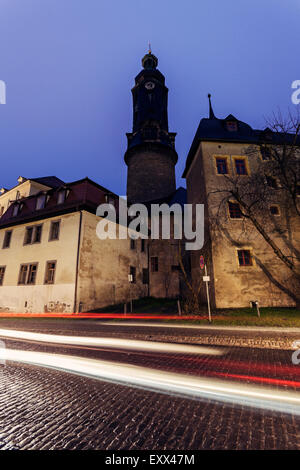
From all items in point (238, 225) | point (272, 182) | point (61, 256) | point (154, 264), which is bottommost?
point (61, 256)

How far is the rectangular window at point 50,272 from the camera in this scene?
1694cm

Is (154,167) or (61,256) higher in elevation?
(154,167)

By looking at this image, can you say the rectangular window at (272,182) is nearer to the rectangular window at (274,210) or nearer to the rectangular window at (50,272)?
the rectangular window at (274,210)

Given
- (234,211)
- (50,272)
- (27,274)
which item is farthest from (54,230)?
(234,211)

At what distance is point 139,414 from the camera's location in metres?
2.87

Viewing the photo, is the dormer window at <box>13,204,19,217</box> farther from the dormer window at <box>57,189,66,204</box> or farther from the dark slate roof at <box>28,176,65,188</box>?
the dark slate roof at <box>28,176,65,188</box>

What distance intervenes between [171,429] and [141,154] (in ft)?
118

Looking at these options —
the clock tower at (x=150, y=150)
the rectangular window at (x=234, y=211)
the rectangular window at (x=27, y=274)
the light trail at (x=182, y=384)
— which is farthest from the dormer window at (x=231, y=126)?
the rectangular window at (x=27, y=274)

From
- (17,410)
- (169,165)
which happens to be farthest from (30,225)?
(169,165)

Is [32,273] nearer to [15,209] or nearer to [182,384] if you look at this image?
[15,209]

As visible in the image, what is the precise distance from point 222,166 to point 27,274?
62.0 feet
